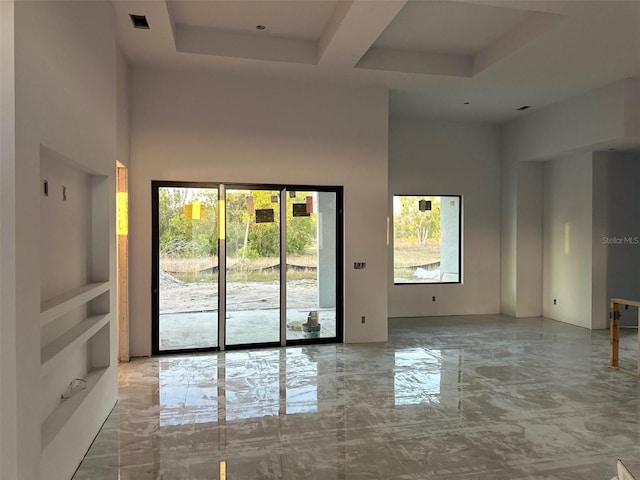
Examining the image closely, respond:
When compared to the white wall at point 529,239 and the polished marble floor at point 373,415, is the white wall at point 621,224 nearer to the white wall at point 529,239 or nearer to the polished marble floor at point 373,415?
the white wall at point 529,239

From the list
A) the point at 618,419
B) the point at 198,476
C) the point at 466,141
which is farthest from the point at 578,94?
the point at 198,476

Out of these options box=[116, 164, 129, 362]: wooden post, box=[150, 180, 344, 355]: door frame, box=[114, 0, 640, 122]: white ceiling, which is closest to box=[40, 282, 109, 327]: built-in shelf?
box=[116, 164, 129, 362]: wooden post

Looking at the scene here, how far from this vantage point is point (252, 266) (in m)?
5.78

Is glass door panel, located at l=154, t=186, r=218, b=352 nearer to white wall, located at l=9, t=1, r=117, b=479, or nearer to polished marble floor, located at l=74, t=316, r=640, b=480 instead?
polished marble floor, located at l=74, t=316, r=640, b=480

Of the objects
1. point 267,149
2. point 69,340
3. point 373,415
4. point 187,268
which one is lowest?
point 373,415

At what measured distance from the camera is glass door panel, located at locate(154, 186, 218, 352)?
18.1ft

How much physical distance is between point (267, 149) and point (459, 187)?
13.4 feet

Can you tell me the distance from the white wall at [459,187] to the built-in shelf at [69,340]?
210 inches

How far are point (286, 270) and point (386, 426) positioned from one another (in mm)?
2823

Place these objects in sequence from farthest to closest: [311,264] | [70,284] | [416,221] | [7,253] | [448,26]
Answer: [416,221] → [311,264] → [448,26] → [70,284] → [7,253]

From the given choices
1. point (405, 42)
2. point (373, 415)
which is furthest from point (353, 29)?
point (373, 415)

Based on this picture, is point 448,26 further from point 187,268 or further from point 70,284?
point 70,284

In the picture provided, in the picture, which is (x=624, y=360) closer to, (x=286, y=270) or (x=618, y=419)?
(x=618, y=419)

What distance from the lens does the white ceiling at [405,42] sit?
13.7ft
